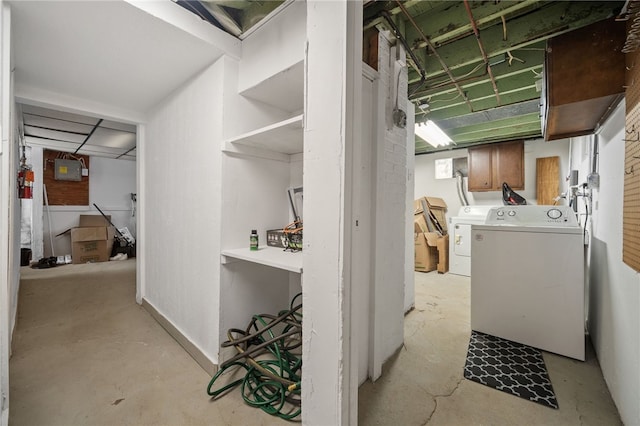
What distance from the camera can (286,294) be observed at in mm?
2293

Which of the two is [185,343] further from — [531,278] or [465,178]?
[465,178]

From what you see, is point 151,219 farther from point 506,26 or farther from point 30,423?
point 506,26

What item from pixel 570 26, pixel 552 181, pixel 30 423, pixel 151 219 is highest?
pixel 570 26

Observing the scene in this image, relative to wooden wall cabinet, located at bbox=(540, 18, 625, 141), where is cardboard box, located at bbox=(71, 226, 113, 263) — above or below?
below

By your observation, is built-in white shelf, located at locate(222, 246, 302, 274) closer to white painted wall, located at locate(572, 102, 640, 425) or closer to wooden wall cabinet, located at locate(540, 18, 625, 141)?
white painted wall, located at locate(572, 102, 640, 425)

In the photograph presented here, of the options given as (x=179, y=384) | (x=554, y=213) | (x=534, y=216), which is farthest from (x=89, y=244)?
(x=554, y=213)

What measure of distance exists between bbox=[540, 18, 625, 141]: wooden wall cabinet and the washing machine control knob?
830 mm

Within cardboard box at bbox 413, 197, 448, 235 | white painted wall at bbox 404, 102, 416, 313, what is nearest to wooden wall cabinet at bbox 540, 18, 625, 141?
white painted wall at bbox 404, 102, 416, 313

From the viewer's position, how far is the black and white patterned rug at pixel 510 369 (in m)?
1.71

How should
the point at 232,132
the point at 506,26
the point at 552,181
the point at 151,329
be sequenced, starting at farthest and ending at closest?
the point at 552,181 → the point at 151,329 → the point at 506,26 → the point at 232,132

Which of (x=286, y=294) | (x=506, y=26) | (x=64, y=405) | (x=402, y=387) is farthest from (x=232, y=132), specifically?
(x=506, y=26)

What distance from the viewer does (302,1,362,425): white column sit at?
3.76 feet

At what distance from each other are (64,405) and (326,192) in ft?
6.61

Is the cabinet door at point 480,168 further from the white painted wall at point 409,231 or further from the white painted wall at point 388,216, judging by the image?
the white painted wall at point 388,216
